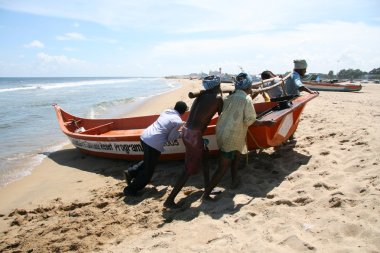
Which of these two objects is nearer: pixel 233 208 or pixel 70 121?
pixel 233 208

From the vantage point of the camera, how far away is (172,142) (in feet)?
19.0

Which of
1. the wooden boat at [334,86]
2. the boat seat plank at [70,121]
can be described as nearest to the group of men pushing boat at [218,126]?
the boat seat plank at [70,121]

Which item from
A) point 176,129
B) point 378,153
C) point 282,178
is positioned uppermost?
point 176,129

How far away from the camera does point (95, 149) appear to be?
7125 mm

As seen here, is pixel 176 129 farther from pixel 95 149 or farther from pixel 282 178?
pixel 95 149

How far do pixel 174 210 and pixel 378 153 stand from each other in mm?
2972

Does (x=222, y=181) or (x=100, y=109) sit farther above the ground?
(x=222, y=181)

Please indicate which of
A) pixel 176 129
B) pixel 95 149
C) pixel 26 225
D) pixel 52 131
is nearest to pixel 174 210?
pixel 176 129

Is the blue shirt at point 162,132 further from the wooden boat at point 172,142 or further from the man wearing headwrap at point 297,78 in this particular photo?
the man wearing headwrap at point 297,78

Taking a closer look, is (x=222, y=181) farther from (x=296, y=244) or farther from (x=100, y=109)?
(x=100, y=109)

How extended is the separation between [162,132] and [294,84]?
2.99m

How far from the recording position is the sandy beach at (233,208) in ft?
10.3

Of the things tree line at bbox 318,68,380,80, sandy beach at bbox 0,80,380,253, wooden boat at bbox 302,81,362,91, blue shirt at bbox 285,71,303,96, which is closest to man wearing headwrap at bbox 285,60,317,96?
blue shirt at bbox 285,71,303,96

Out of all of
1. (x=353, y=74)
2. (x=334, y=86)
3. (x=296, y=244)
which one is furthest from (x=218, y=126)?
(x=353, y=74)
